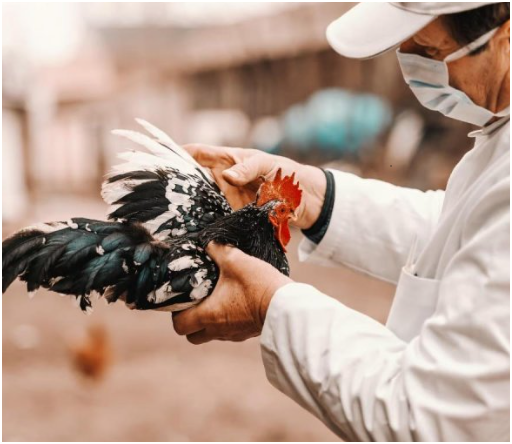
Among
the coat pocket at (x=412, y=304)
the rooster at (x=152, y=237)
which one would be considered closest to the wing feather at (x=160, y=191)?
the rooster at (x=152, y=237)

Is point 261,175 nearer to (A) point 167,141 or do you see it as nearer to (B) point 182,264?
(A) point 167,141

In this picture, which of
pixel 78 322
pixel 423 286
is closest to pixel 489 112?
pixel 423 286

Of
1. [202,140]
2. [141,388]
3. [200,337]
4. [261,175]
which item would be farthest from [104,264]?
[202,140]

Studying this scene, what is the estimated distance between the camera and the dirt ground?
3.85m

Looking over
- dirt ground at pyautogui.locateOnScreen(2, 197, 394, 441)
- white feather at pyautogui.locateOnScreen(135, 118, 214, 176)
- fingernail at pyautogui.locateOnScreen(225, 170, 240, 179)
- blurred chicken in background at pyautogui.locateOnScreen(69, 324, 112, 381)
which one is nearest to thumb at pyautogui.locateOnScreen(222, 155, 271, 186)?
fingernail at pyautogui.locateOnScreen(225, 170, 240, 179)

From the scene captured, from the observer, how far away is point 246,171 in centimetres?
161

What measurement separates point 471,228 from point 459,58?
30cm

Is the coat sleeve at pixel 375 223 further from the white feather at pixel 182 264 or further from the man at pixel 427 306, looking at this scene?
the white feather at pixel 182 264

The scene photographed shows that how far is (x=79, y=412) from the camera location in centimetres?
410

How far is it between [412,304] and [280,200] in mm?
486

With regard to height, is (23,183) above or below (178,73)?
below

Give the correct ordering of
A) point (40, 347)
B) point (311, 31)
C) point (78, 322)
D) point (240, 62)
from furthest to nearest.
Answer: point (240, 62) → point (311, 31) → point (78, 322) → point (40, 347)

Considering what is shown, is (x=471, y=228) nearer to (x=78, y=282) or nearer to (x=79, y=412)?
(x=78, y=282)

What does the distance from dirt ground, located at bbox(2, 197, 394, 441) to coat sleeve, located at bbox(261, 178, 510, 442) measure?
280 cm
